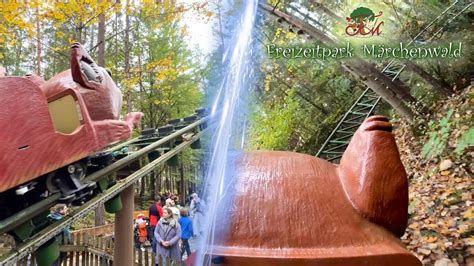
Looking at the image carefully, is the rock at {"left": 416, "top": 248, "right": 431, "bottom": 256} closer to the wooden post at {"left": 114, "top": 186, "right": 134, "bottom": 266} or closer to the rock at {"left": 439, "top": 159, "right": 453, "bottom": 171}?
the rock at {"left": 439, "top": 159, "right": 453, "bottom": 171}

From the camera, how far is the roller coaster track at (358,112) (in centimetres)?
409

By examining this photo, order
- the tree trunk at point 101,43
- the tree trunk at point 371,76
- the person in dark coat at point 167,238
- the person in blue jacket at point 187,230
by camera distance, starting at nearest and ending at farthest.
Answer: the person in blue jacket at point 187,230 < the person in dark coat at point 167,238 < the tree trunk at point 371,76 < the tree trunk at point 101,43

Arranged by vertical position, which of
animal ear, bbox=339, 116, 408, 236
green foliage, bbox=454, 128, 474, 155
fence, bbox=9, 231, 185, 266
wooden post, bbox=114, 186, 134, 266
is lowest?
fence, bbox=9, 231, 185, 266

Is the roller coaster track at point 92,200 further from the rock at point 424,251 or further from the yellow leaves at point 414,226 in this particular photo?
the yellow leaves at point 414,226

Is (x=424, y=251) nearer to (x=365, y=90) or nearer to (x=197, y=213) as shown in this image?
(x=197, y=213)

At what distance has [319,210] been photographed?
2.17 feet

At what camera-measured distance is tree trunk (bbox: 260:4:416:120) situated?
3830mm

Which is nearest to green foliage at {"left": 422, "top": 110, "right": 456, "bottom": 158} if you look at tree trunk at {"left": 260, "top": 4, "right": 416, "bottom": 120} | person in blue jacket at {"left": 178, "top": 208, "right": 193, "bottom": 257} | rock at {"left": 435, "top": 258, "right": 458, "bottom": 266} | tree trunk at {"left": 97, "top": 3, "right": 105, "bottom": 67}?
tree trunk at {"left": 260, "top": 4, "right": 416, "bottom": 120}


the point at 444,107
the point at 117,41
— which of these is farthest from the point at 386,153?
the point at 117,41

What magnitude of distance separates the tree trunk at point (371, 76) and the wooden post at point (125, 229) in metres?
2.34

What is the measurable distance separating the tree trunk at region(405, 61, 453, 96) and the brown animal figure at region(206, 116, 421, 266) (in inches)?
152

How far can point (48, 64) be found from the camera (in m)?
9.44

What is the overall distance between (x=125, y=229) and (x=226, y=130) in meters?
1.42

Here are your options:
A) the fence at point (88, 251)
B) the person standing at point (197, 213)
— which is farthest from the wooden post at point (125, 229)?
the fence at point (88, 251)
